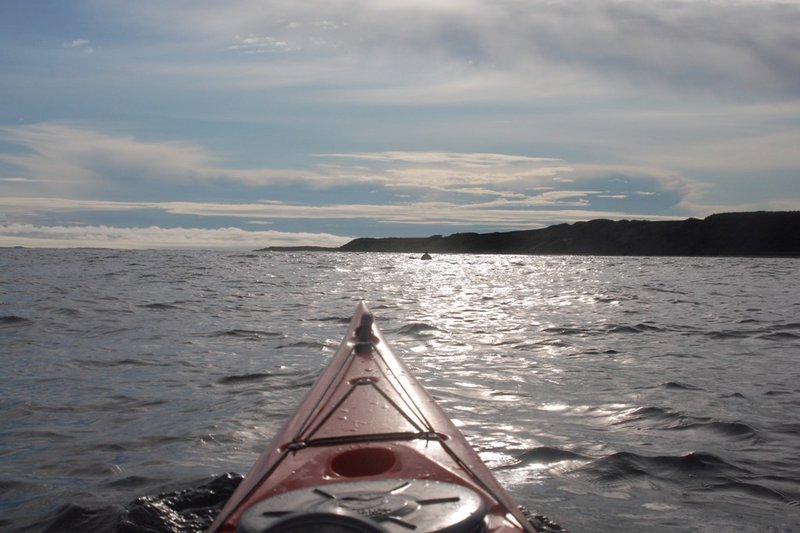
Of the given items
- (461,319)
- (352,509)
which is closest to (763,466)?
(352,509)

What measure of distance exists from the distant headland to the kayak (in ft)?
337

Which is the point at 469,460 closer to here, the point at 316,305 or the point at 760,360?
the point at 760,360

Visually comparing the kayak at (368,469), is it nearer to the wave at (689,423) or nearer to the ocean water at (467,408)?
the ocean water at (467,408)

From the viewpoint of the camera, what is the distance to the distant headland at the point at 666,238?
102 meters

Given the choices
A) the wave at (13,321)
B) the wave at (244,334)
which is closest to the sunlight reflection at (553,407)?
the wave at (244,334)

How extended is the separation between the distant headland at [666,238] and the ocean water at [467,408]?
9454 centimetres

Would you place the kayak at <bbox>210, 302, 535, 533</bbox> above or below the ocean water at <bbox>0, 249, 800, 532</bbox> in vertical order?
above

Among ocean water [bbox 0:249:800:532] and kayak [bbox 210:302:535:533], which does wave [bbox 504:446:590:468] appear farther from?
kayak [bbox 210:302:535:533]

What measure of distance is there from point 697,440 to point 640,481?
1.28m

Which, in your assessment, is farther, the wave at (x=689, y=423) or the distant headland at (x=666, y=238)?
the distant headland at (x=666, y=238)

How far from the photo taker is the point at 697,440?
6598 mm

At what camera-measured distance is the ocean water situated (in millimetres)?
5129

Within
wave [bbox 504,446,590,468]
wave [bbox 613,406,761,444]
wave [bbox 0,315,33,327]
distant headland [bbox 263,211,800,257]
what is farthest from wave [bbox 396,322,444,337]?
distant headland [bbox 263,211,800,257]

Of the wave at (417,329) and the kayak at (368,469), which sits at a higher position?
the kayak at (368,469)
